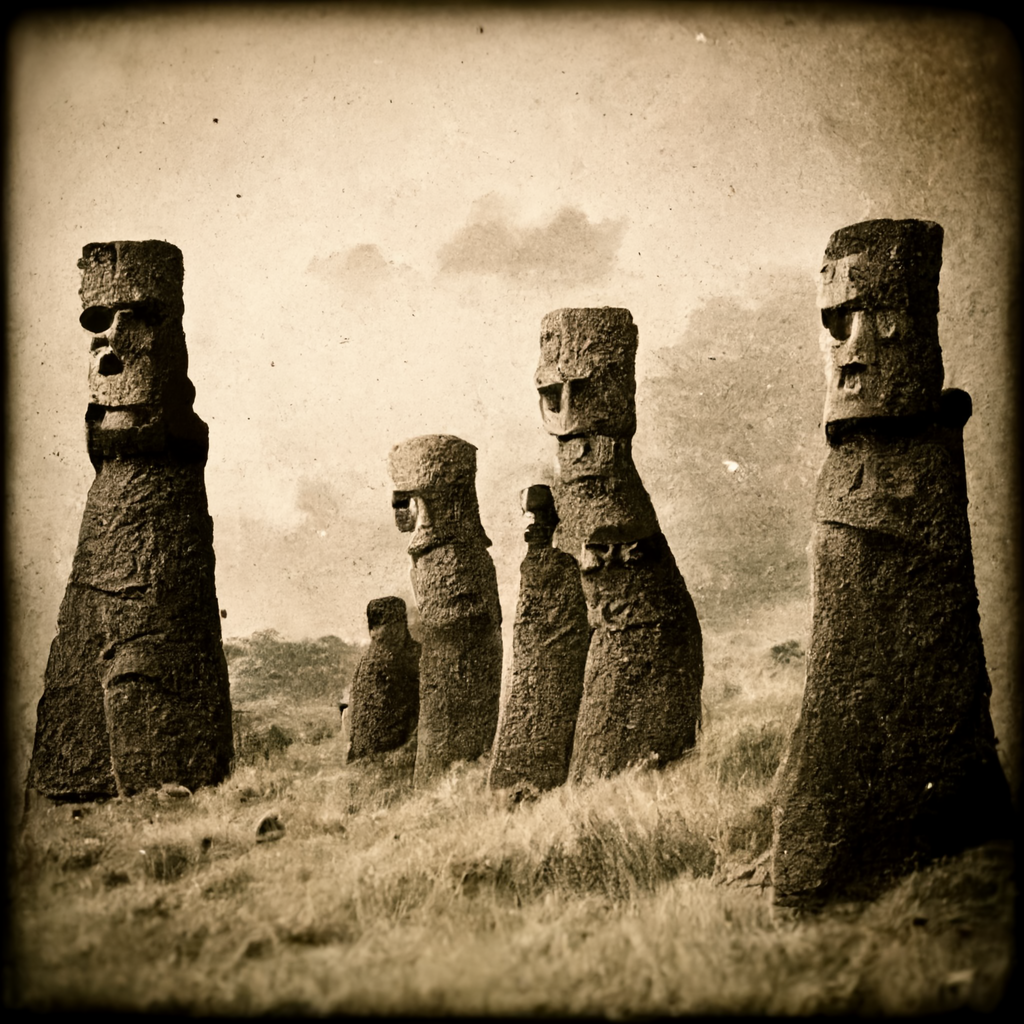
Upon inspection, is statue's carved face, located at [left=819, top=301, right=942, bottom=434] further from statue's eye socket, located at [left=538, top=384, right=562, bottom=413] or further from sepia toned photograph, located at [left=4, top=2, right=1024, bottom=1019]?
statue's eye socket, located at [left=538, top=384, right=562, bottom=413]

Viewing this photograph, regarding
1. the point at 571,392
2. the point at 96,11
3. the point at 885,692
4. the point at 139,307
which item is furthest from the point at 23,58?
the point at 885,692

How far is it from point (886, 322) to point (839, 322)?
238 millimetres

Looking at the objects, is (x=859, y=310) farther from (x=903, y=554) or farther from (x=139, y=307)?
(x=139, y=307)

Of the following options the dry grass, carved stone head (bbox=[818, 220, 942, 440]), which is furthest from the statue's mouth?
the dry grass

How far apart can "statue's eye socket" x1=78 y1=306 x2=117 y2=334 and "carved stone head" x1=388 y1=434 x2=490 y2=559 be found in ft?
7.43

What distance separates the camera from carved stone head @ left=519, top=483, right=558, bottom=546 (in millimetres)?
8977

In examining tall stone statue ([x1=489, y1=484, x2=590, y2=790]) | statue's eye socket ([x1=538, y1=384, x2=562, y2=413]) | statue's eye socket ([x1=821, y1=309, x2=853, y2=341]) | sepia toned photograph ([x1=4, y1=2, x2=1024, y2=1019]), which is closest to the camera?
sepia toned photograph ([x1=4, y1=2, x2=1024, y2=1019])

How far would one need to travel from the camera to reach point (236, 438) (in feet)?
50.8

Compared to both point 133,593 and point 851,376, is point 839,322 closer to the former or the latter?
point 851,376

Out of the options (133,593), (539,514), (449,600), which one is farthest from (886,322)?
(133,593)

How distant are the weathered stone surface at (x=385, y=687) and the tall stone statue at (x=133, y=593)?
4.61ft

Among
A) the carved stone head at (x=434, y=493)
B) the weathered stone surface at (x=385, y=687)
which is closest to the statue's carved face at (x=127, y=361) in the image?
the carved stone head at (x=434, y=493)

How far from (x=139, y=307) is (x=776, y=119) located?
6.53 metres

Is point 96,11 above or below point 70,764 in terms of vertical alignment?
above
